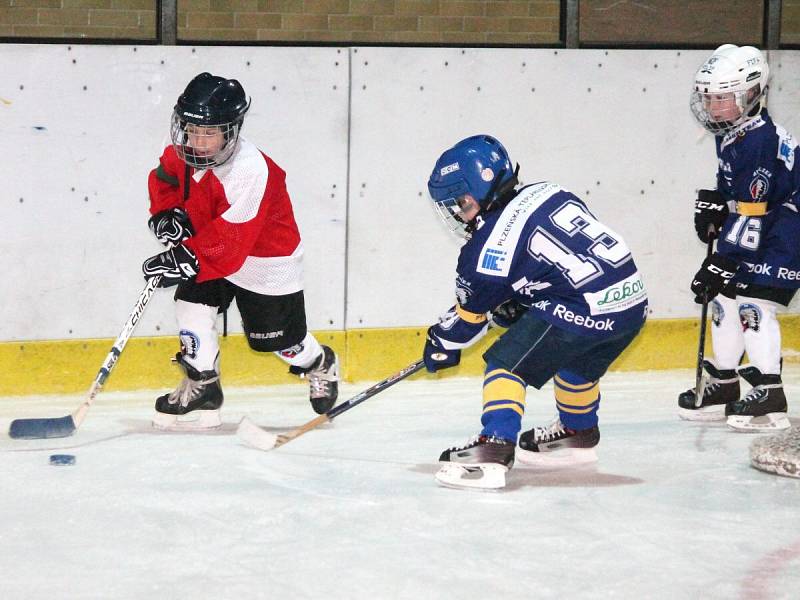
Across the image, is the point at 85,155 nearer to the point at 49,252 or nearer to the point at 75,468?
the point at 49,252

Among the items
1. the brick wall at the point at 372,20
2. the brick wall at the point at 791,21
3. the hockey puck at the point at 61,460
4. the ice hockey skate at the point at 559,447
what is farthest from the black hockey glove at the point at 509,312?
the brick wall at the point at 791,21

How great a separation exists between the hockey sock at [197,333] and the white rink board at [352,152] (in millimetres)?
655

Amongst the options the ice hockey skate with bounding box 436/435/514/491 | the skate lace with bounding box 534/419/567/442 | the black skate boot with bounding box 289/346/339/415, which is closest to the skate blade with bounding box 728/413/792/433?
the skate lace with bounding box 534/419/567/442

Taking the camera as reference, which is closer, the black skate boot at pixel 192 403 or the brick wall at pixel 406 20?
the black skate boot at pixel 192 403

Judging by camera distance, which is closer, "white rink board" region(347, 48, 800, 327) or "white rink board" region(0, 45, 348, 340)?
"white rink board" region(0, 45, 348, 340)

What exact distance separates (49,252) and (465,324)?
1915mm

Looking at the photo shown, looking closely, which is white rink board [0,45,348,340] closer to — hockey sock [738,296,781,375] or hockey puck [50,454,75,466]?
hockey puck [50,454,75,466]

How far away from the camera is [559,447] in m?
3.75

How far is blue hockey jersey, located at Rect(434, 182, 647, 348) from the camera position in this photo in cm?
331

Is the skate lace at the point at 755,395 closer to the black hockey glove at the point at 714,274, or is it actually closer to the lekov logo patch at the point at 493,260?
the black hockey glove at the point at 714,274

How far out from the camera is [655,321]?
5.35 m

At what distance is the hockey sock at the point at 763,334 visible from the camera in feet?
13.8

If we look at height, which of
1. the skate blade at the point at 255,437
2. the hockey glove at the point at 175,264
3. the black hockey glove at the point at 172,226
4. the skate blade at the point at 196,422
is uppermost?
the black hockey glove at the point at 172,226

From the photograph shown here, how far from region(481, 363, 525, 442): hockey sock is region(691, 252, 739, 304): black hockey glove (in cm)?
104
